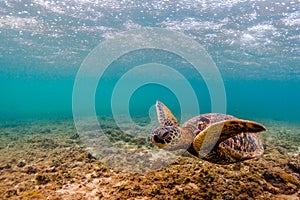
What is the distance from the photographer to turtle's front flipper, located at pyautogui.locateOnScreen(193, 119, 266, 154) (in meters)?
2.50

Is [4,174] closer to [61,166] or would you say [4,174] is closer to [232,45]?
[61,166]

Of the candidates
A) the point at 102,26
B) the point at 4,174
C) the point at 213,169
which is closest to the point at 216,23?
the point at 102,26

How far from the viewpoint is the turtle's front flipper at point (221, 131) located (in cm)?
250

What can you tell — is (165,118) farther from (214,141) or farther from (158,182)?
(214,141)

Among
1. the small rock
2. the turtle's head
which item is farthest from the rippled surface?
the turtle's head

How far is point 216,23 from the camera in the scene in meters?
14.7

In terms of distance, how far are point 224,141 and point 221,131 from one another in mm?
739

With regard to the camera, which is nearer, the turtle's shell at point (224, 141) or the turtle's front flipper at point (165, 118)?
the turtle's shell at point (224, 141)

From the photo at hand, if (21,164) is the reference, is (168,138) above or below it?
above

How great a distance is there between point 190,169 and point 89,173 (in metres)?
2.34

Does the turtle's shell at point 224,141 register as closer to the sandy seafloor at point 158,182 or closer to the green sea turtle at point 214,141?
the green sea turtle at point 214,141

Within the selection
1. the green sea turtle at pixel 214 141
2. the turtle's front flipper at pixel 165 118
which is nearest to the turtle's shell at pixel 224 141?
the green sea turtle at pixel 214 141

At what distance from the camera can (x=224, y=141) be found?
136 inches

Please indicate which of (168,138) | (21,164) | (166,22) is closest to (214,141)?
(168,138)
